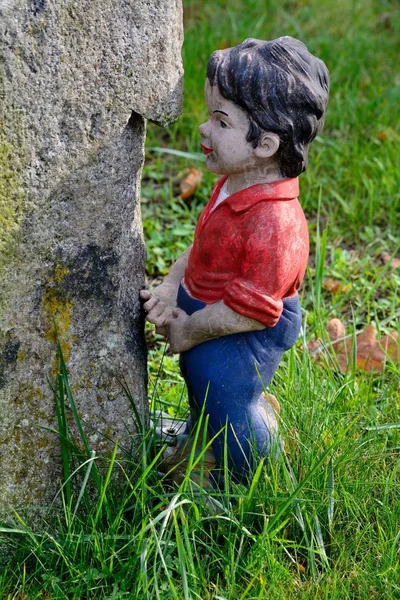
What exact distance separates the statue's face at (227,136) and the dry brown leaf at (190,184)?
1.91 meters

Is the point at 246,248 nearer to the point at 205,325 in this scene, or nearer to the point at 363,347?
the point at 205,325

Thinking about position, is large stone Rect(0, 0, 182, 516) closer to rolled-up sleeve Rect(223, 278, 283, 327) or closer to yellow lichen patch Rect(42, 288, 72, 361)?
yellow lichen patch Rect(42, 288, 72, 361)

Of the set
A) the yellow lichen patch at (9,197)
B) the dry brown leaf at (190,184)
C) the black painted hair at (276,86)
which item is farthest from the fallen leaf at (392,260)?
the yellow lichen patch at (9,197)

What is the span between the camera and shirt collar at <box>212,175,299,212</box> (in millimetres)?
2145

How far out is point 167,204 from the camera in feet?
13.5

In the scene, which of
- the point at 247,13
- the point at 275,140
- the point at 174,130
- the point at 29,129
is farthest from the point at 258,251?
the point at 247,13

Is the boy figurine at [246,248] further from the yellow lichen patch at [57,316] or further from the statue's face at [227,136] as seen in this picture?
the yellow lichen patch at [57,316]

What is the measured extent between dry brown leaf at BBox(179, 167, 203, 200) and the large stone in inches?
70.7

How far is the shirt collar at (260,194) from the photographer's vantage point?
214 cm

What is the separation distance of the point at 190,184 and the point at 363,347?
1.24m

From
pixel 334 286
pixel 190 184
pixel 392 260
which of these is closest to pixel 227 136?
pixel 334 286

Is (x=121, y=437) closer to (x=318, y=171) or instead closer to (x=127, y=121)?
(x=127, y=121)

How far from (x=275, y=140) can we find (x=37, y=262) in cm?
61

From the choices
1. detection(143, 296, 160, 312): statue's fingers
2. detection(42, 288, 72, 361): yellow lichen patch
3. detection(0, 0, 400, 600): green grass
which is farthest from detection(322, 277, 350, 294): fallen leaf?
detection(42, 288, 72, 361): yellow lichen patch
